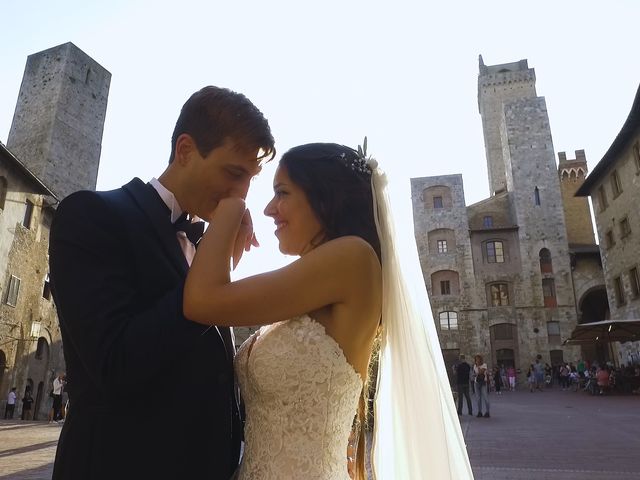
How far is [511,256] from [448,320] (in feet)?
21.5

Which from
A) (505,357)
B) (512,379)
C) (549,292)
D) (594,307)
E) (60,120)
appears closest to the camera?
(60,120)

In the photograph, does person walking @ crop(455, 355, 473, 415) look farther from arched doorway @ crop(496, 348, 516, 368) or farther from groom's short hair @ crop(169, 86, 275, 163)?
arched doorway @ crop(496, 348, 516, 368)

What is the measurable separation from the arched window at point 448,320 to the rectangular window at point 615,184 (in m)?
13.6

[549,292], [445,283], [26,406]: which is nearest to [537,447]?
[26,406]

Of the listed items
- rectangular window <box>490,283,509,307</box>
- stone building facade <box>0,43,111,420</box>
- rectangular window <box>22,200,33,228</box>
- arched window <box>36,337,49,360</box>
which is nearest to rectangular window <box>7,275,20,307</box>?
stone building facade <box>0,43,111,420</box>

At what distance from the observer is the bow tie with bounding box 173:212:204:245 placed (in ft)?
5.89

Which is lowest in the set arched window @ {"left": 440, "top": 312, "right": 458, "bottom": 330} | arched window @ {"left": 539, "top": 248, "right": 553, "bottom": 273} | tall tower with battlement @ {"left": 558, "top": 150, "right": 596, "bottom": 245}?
arched window @ {"left": 440, "top": 312, "right": 458, "bottom": 330}

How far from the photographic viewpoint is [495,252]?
35.6 meters

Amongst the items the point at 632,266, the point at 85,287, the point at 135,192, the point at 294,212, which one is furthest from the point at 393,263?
the point at 632,266

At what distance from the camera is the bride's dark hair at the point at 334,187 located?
2066 mm

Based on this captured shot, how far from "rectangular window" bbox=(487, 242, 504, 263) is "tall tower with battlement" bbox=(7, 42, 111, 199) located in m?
27.4

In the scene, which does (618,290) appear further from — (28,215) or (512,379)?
(28,215)

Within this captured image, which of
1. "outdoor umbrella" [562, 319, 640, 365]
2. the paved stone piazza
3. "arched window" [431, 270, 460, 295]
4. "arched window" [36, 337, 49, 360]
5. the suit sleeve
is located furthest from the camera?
"arched window" [431, 270, 460, 295]

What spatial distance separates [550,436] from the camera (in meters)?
9.27
